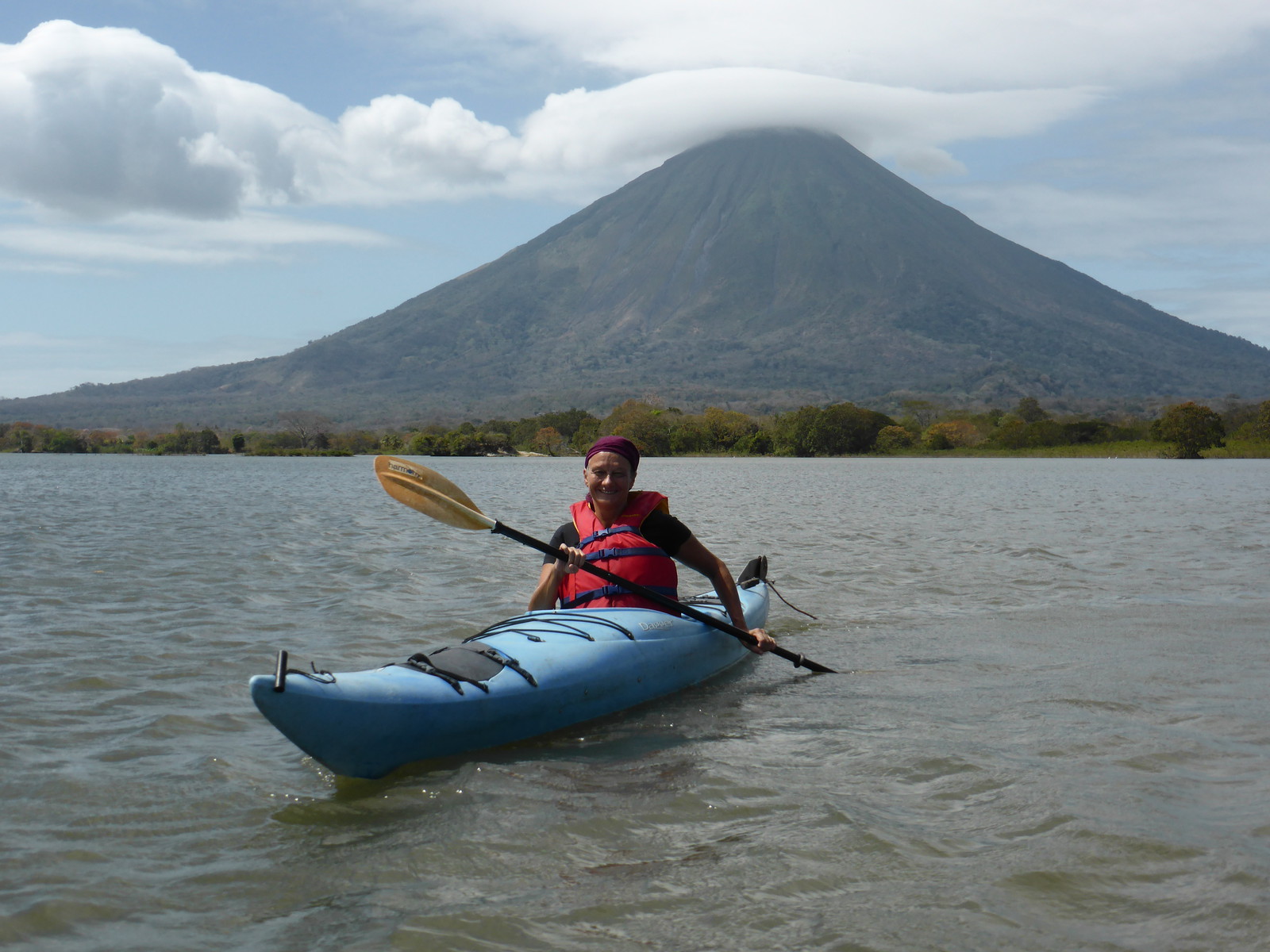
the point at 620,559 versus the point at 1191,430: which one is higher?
the point at 1191,430

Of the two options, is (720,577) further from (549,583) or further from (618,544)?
(549,583)

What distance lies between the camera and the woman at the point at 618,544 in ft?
20.1

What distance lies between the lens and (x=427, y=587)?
11.0 m

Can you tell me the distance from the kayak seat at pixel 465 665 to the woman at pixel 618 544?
0.95 metres

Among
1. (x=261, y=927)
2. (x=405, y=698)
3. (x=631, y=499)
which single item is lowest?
(x=261, y=927)

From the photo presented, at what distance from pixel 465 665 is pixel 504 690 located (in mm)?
238

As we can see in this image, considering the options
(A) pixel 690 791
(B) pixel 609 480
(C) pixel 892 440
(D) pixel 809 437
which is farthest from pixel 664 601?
(C) pixel 892 440

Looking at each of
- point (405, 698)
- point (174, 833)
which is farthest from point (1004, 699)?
point (174, 833)

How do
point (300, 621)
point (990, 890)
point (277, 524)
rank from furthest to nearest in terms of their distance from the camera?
point (277, 524) < point (300, 621) < point (990, 890)

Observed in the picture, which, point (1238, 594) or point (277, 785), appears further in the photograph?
point (1238, 594)

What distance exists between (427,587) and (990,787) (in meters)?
7.43

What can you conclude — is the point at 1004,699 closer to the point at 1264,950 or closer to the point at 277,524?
the point at 1264,950

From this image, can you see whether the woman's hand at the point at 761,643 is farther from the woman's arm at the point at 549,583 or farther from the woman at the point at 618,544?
the woman's arm at the point at 549,583

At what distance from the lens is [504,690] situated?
512 centimetres
